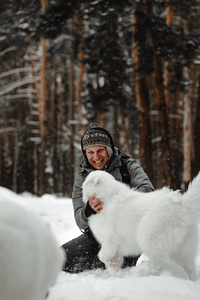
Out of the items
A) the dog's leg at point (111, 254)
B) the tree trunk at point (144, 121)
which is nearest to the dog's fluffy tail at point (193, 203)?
the dog's leg at point (111, 254)

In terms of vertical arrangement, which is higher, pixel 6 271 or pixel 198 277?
pixel 6 271

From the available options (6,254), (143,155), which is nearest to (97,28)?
(143,155)

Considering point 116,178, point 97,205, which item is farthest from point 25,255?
point 116,178

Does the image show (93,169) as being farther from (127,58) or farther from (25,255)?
(127,58)

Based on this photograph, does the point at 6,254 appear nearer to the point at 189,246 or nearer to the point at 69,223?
the point at 189,246

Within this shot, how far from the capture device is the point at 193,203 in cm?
333

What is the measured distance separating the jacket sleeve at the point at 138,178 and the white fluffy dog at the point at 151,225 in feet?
1.88

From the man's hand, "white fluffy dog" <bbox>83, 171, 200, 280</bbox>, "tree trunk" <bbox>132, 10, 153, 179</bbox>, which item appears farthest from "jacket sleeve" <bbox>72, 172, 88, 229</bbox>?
"tree trunk" <bbox>132, 10, 153, 179</bbox>

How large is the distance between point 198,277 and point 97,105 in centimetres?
855

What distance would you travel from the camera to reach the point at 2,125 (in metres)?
25.9

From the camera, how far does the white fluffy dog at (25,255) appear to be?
1.65 m

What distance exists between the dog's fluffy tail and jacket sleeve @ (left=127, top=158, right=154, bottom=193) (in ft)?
3.31

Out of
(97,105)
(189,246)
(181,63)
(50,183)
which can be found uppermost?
(181,63)

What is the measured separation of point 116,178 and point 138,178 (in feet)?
1.01
